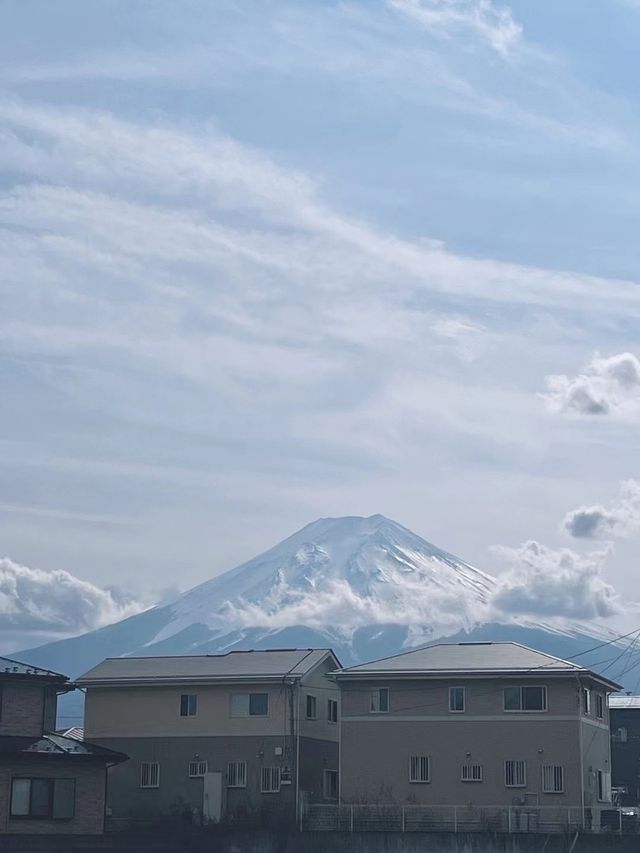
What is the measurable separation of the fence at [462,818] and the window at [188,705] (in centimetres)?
819

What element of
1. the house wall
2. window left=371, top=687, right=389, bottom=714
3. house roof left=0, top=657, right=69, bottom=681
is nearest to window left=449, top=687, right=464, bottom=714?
window left=371, top=687, right=389, bottom=714

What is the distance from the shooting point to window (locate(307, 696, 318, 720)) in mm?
60006

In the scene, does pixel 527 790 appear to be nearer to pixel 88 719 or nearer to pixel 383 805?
pixel 383 805

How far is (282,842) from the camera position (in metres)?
50.2

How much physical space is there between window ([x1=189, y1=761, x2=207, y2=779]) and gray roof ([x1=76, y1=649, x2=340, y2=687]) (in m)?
3.33

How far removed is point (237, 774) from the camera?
190 feet

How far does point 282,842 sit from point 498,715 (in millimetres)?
10153

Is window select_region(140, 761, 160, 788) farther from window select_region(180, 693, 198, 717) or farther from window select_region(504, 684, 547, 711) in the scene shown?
window select_region(504, 684, 547, 711)

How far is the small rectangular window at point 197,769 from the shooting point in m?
58.1

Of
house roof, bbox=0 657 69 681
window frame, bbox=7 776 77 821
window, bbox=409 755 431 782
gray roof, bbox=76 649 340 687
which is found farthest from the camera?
gray roof, bbox=76 649 340 687

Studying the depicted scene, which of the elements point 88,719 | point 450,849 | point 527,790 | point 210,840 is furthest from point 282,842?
point 88,719

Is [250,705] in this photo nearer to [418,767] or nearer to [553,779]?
[418,767]

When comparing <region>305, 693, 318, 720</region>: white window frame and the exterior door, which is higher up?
<region>305, 693, 318, 720</region>: white window frame

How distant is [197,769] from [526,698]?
13977mm
